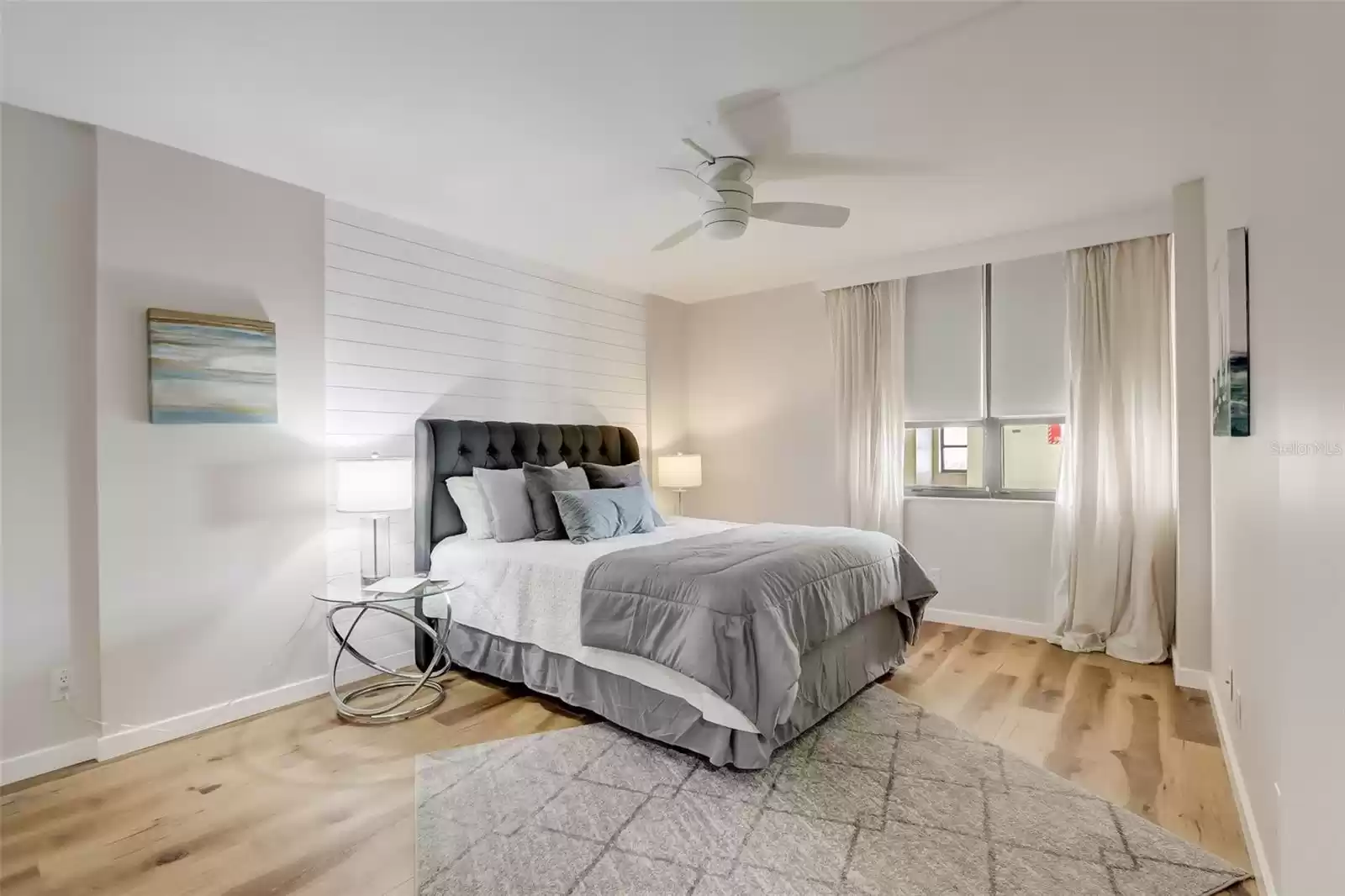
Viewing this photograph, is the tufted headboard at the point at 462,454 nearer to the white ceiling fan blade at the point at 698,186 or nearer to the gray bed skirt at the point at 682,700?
the gray bed skirt at the point at 682,700

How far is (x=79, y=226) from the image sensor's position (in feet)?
8.33

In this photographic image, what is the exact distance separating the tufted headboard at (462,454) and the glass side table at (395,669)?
0.32 metres

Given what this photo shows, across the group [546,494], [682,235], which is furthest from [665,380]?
[682,235]

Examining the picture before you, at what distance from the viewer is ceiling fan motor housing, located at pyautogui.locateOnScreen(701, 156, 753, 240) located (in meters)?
2.74

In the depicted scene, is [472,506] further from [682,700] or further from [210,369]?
[682,700]

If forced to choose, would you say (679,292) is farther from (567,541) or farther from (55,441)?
(55,441)

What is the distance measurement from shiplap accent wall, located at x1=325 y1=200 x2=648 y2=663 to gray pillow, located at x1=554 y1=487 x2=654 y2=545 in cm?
97

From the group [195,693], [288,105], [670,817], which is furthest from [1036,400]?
[195,693]

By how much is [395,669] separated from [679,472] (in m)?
2.46

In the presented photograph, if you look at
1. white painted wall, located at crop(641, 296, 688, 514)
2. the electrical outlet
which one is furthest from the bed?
the electrical outlet

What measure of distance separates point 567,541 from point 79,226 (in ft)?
8.03

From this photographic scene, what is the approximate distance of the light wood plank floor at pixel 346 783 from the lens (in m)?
1.84

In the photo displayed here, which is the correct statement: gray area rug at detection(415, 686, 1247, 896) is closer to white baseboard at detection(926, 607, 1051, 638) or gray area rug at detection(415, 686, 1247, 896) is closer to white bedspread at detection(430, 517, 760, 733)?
white bedspread at detection(430, 517, 760, 733)

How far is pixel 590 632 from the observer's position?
2609 mm
